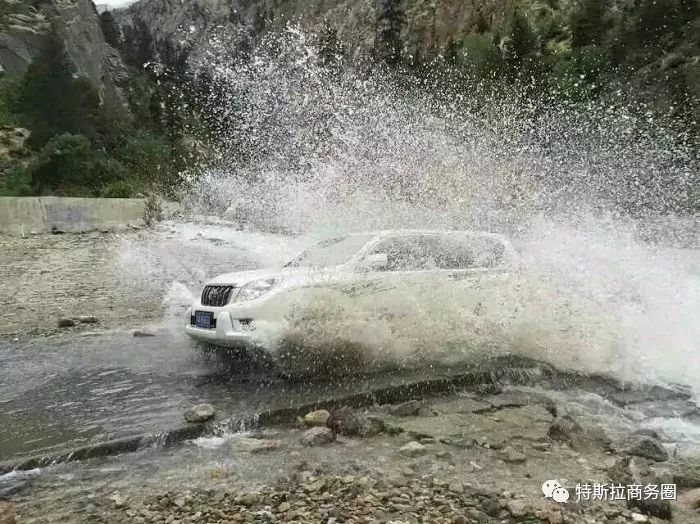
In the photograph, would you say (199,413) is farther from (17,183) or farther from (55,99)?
(55,99)

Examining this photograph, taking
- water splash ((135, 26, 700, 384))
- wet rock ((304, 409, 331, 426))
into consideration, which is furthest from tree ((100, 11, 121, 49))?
wet rock ((304, 409, 331, 426))

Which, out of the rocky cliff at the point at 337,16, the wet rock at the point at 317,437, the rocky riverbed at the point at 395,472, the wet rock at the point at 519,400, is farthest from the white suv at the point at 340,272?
the rocky cliff at the point at 337,16

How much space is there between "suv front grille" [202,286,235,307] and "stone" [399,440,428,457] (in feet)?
8.88

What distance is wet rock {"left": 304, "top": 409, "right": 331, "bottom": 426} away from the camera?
5.14 m

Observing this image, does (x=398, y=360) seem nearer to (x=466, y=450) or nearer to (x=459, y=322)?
(x=459, y=322)

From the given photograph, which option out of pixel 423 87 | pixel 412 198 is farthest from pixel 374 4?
pixel 412 198

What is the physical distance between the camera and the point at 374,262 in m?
6.86

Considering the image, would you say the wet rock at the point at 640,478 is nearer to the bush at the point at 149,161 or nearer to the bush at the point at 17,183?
the bush at the point at 17,183

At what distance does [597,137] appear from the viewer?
30.1 metres

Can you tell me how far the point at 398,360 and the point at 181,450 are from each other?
2.84 metres

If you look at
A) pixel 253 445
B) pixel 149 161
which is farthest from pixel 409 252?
pixel 149 161

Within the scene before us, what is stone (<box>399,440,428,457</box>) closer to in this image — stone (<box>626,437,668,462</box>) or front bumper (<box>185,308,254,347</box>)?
stone (<box>626,437,668,462</box>)

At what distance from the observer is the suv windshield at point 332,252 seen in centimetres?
695

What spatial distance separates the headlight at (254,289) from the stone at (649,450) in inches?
145
